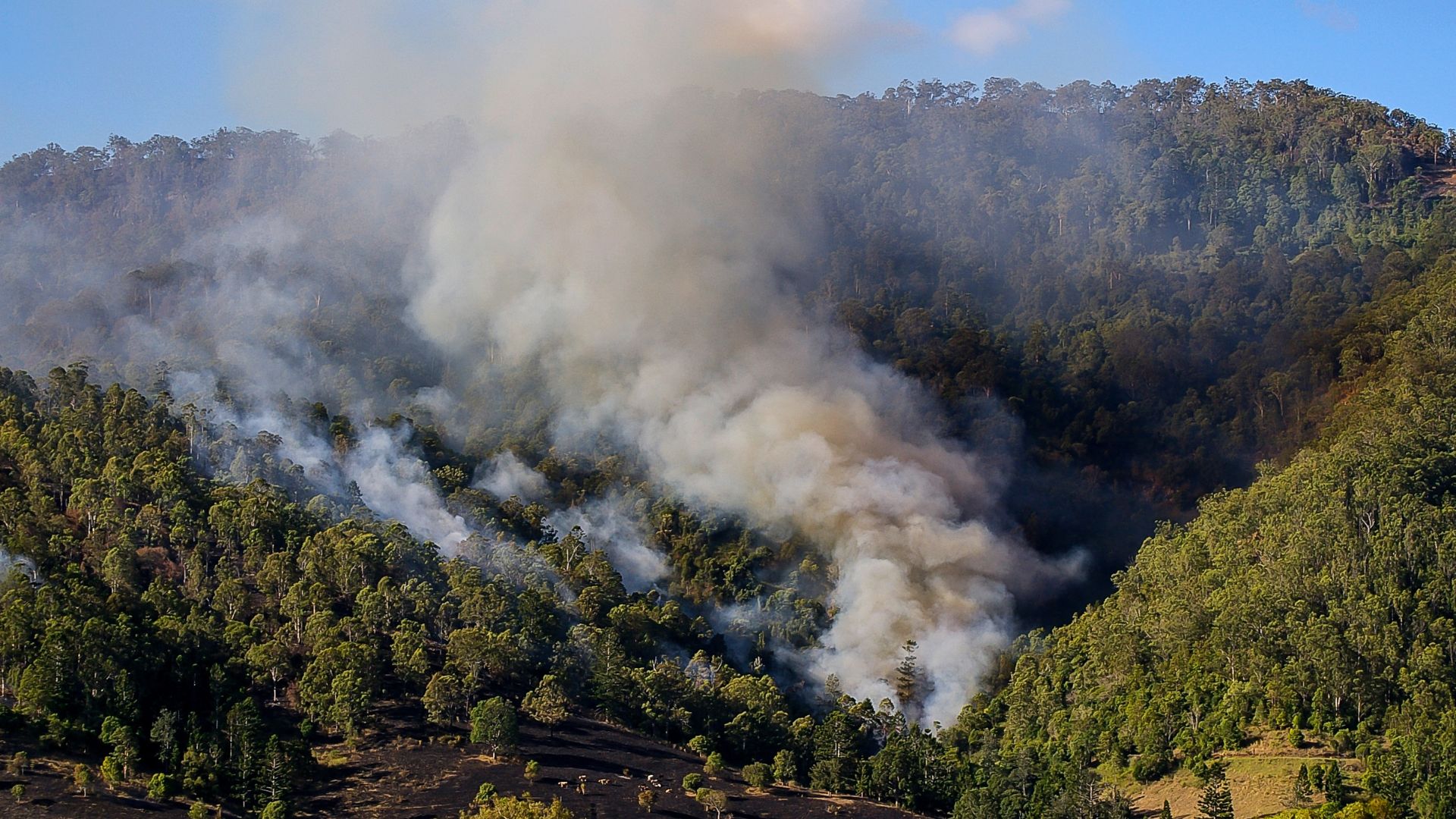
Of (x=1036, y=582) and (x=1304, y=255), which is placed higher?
(x=1304, y=255)

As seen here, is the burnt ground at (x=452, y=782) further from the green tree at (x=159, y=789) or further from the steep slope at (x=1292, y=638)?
the steep slope at (x=1292, y=638)

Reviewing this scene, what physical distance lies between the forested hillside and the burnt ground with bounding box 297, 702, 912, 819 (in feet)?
4.43

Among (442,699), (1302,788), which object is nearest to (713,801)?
(442,699)

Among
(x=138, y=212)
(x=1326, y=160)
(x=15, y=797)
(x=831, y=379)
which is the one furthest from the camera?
(x=138, y=212)

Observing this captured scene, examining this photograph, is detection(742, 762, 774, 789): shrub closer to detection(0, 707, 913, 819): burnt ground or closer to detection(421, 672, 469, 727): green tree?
detection(0, 707, 913, 819): burnt ground

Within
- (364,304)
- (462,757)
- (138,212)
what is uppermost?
(138,212)

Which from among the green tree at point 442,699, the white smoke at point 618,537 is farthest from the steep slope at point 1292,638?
the white smoke at point 618,537

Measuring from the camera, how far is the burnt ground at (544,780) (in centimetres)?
6938

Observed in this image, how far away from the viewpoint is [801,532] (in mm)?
109500

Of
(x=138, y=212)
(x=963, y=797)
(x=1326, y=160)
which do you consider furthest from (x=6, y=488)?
(x=1326, y=160)

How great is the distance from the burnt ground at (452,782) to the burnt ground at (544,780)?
0.07 m

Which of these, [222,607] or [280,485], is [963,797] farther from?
[280,485]

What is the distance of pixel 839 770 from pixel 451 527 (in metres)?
37.4

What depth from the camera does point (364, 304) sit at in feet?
483
